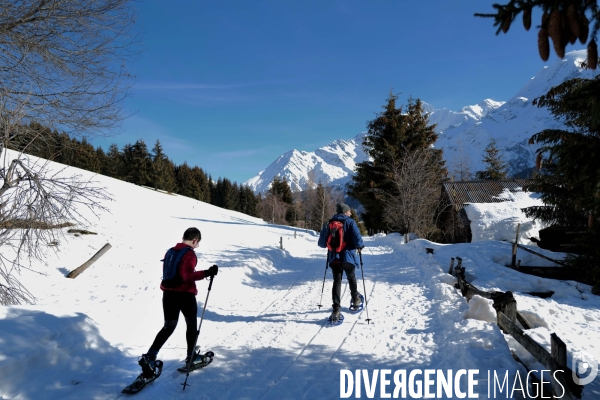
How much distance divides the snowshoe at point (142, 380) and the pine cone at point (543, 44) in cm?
510

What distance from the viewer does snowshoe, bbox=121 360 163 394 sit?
3.80 m

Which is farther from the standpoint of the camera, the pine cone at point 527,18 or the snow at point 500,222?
the snow at point 500,222

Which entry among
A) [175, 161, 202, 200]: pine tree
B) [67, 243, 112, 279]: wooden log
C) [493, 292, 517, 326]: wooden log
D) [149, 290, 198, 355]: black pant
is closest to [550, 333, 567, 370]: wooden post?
[493, 292, 517, 326]: wooden log

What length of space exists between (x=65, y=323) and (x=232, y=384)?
2648 millimetres

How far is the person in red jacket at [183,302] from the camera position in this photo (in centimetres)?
405

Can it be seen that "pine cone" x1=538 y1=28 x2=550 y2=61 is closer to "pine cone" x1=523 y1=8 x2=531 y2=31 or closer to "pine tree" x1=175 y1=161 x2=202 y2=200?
"pine cone" x1=523 y1=8 x2=531 y2=31

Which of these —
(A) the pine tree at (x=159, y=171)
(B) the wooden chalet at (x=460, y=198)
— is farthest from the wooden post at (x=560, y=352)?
(A) the pine tree at (x=159, y=171)

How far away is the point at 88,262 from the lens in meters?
11.9

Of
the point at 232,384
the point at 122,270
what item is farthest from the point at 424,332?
the point at 122,270

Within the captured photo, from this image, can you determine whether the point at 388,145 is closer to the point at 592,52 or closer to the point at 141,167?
the point at 592,52

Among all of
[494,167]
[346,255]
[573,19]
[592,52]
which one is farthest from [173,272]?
[494,167]

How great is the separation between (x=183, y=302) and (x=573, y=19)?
4.77m

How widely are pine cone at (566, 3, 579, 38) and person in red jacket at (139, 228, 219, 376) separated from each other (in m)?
4.01

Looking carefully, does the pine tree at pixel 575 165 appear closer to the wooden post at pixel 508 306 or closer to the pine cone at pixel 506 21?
the pine cone at pixel 506 21
